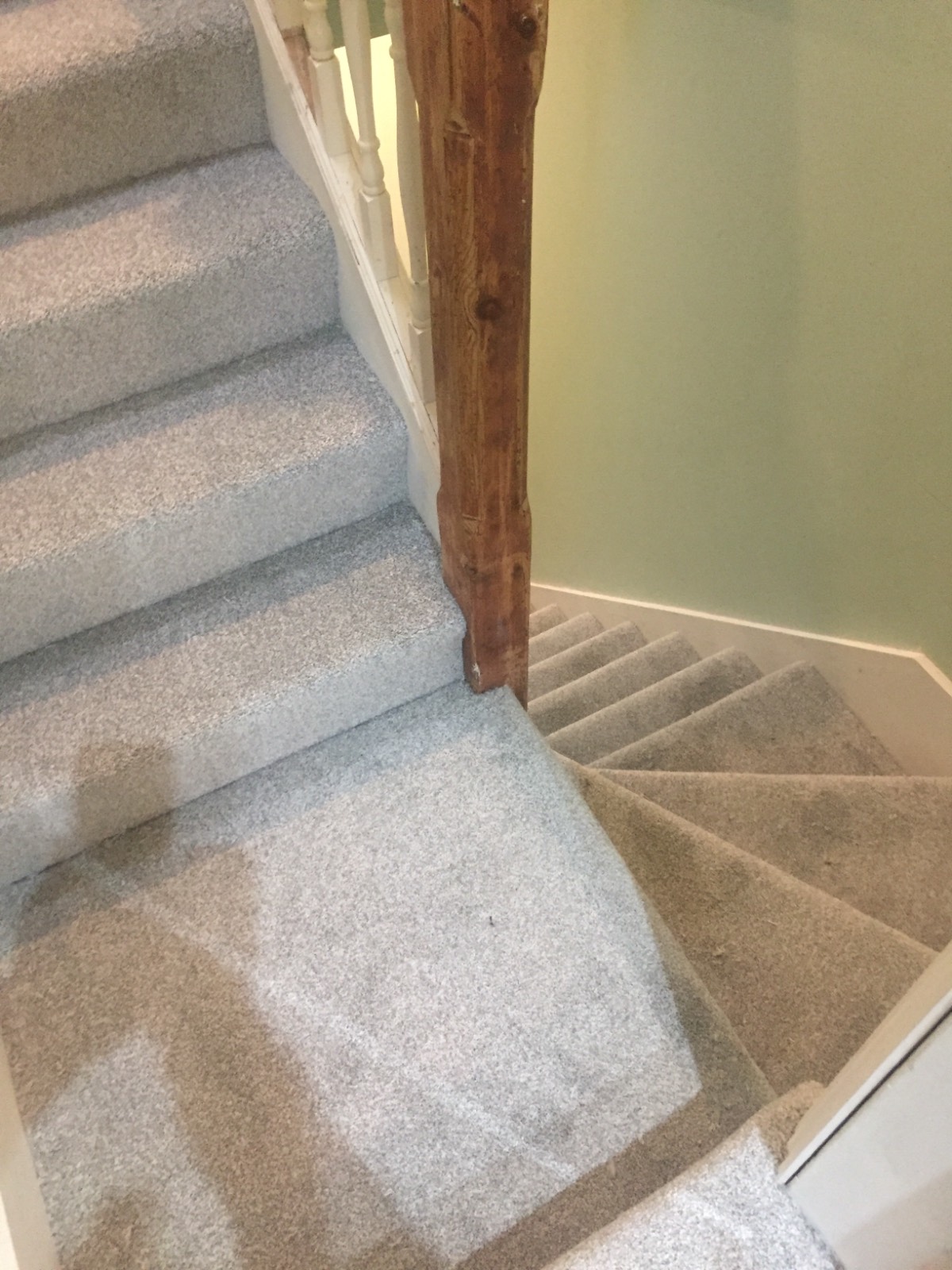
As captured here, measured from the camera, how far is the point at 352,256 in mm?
1487

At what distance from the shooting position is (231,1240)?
3.81 ft

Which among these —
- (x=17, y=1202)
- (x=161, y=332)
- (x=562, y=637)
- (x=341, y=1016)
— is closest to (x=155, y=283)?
(x=161, y=332)

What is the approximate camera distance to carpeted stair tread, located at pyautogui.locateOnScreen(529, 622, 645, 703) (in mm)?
2950

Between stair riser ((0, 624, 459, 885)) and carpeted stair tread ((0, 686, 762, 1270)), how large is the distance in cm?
4

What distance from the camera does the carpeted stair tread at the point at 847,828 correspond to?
1.88 metres

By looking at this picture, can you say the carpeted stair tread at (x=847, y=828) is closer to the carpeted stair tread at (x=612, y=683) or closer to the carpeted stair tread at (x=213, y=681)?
the carpeted stair tread at (x=612, y=683)

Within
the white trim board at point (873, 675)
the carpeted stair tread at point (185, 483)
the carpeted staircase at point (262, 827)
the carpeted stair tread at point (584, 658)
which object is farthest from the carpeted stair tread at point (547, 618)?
the carpeted stair tread at point (185, 483)

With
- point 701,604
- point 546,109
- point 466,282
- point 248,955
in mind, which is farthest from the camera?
point 701,604

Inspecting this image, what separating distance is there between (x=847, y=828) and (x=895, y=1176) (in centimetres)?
128

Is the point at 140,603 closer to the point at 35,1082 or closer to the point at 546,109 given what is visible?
the point at 35,1082

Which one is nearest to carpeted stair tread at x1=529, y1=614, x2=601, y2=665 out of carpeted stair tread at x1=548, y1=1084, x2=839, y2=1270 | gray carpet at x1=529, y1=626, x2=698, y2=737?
gray carpet at x1=529, y1=626, x2=698, y2=737

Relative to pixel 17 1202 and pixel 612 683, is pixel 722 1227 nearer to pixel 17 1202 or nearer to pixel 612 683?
pixel 17 1202

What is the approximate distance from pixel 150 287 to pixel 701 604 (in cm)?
194

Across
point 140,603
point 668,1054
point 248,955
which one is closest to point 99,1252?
point 248,955
